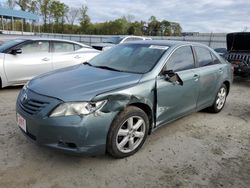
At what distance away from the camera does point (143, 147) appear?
3.74 m

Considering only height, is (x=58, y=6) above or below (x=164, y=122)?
above

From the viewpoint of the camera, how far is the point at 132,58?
4.12m

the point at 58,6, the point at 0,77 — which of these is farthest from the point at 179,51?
the point at 58,6

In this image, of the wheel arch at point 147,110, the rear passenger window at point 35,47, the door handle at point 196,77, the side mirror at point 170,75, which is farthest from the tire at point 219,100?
the rear passenger window at point 35,47

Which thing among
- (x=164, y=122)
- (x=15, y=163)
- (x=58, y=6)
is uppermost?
(x=58, y=6)

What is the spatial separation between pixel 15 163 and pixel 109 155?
113 centimetres

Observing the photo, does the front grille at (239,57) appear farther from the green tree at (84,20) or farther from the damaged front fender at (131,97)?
the green tree at (84,20)

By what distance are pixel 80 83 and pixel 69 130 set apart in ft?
2.23

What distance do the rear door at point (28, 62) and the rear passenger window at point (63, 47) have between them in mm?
255

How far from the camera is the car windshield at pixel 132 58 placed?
3848mm

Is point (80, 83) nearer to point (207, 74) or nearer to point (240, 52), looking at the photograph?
point (207, 74)

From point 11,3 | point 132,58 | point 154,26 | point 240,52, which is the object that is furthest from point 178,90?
point 154,26

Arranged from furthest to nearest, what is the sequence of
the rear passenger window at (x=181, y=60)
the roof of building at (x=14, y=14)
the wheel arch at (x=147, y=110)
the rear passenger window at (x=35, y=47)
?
the roof of building at (x=14, y=14)
the rear passenger window at (x=35, y=47)
the rear passenger window at (x=181, y=60)
the wheel arch at (x=147, y=110)

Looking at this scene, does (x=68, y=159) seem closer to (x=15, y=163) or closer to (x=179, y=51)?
(x=15, y=163)
